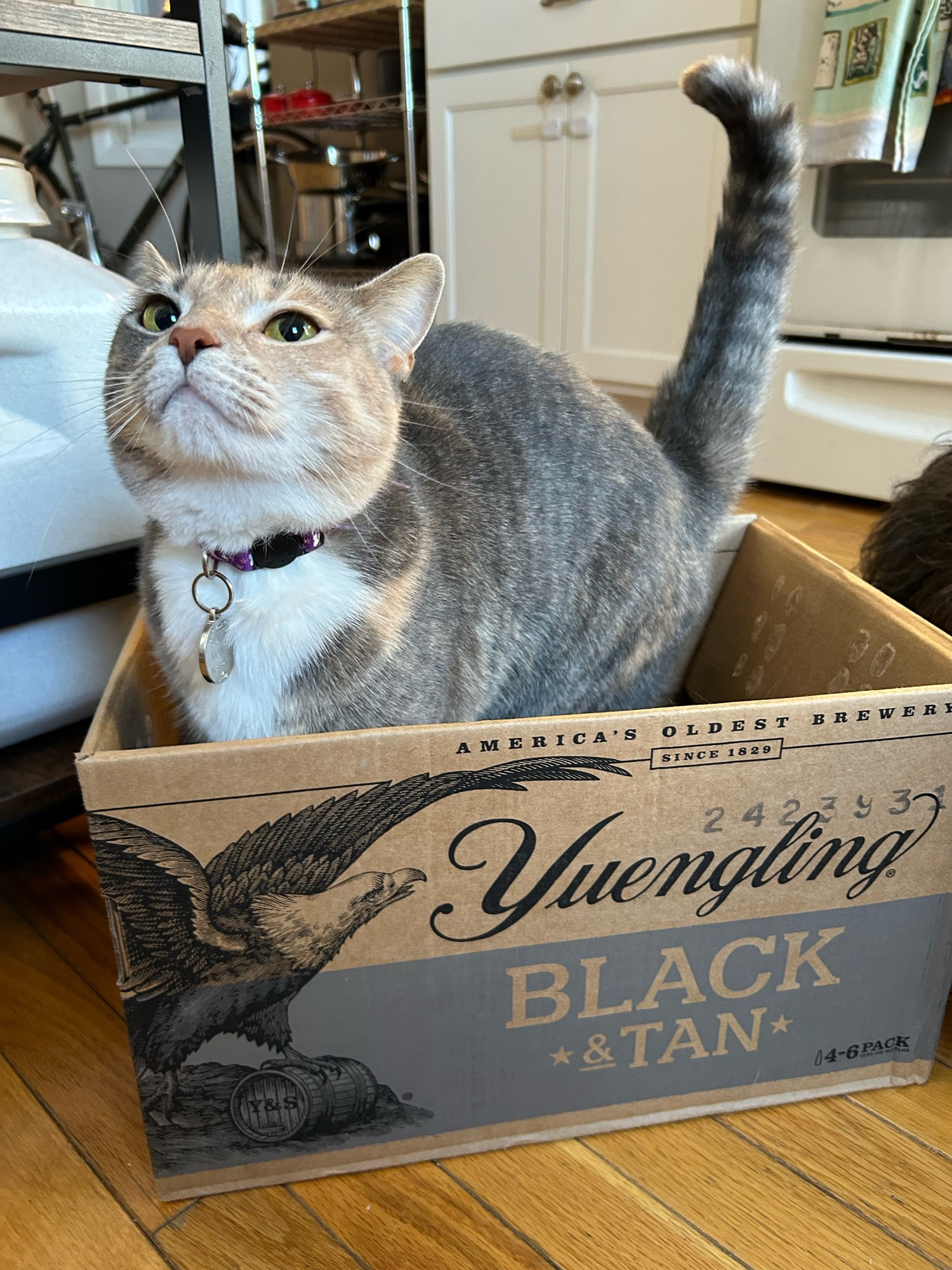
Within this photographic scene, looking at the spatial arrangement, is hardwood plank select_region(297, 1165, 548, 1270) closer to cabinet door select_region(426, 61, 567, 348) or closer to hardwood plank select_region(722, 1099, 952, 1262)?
hardwood plank select_region(722, 1099, 952, 1262)


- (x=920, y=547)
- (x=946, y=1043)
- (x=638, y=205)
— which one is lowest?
(x=946, y=1043)

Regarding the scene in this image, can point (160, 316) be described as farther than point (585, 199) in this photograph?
No

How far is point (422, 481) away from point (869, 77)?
1502 millimetres

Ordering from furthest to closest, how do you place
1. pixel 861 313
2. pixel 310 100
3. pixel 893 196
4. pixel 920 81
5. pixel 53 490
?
pixel 310 100, pixel 861 313, pixel 893 196, pixel 920 81, pixel 53 490

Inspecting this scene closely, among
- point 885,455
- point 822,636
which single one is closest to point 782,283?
point 822,636

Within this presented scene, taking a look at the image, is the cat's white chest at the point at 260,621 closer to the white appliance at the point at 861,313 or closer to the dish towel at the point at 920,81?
the white appliance at the point at 861,313

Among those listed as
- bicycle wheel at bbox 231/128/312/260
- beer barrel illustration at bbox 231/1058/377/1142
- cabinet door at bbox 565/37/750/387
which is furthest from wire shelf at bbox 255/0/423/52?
beer barrel illustration at bbox 231/1058/377/1142

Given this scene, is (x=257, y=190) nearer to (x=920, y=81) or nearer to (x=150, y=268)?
(x=920, y=81)

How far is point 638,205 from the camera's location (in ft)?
7.89

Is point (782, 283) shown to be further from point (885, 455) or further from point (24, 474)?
point (885, 455)

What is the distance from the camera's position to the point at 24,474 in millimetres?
975

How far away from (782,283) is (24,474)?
0.84 metres

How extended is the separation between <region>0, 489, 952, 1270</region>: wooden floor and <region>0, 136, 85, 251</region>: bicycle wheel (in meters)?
2.88

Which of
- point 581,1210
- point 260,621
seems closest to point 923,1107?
point 581,1210
